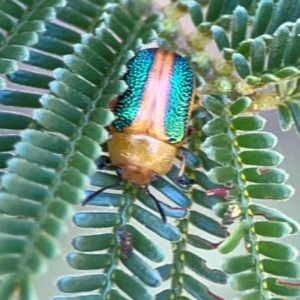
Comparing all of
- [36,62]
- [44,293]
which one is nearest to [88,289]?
[36,62]

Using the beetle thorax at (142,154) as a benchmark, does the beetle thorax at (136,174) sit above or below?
below

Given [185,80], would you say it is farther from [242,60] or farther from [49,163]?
[49,163]

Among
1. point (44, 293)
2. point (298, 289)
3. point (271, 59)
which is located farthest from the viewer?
point (44, 293)

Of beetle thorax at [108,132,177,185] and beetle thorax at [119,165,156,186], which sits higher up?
beetle thorax at [108,132,177,185]

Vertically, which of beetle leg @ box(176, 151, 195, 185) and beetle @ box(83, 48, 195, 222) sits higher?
beetle @ box(83, 48, 195, 222)

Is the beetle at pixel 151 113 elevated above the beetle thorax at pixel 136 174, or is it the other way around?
the beetle at pixel 151 113

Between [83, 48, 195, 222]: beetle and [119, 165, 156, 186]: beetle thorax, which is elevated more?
[83, 48, 195, 222]: beetle

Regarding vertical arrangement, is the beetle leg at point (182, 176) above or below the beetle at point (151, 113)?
below

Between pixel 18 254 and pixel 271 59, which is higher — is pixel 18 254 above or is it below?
below
